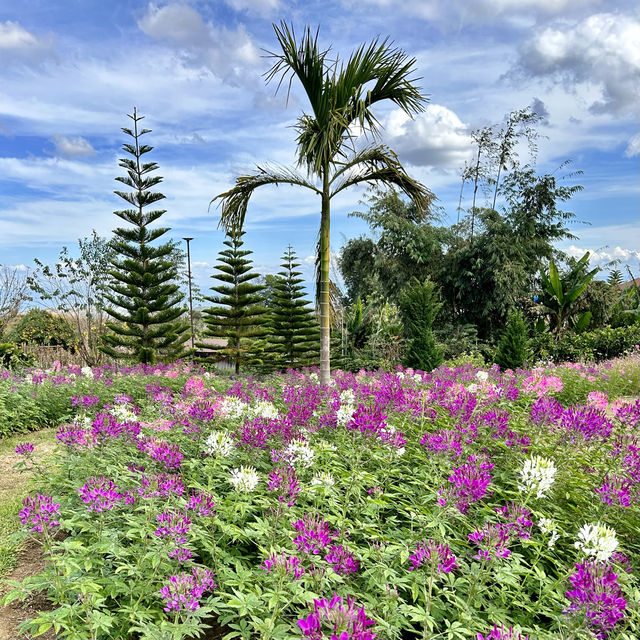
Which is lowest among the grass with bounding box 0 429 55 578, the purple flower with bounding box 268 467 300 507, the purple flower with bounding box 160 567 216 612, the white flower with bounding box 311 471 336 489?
the grass with bounding box 0 429 55 578

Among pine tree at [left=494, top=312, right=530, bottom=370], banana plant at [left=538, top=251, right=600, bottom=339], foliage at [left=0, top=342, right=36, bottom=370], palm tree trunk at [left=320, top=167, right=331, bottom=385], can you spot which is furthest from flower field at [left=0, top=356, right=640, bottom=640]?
banana plant at [left=538, top=251, right=600, bottom=339]

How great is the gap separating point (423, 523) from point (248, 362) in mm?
13816

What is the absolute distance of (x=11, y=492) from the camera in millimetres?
4426

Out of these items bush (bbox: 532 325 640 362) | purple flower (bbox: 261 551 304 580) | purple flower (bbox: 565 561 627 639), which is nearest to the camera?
purple flower (bbox: 565 561 627 639)

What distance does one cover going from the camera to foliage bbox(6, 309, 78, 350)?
1789cm

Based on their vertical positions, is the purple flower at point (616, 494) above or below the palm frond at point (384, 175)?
below

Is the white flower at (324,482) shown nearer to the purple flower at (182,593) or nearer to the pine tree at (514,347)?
the purple flower at (182,593)

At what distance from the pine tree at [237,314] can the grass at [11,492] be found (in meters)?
9.09

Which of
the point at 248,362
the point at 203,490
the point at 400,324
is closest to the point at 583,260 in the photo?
the point at 400,324

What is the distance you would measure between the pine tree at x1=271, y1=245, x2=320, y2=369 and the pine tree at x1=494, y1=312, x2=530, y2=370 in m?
6.00

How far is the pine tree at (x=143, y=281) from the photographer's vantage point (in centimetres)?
1409

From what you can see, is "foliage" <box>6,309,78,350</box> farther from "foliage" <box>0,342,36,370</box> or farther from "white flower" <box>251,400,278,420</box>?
"white flower" <box>251,400,278,420</box>

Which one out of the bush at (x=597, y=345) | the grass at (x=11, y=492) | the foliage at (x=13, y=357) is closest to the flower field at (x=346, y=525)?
the grass at (x=11, y=492)

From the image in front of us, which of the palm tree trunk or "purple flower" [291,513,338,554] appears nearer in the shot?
"purple flower" [291,513,338,554]
